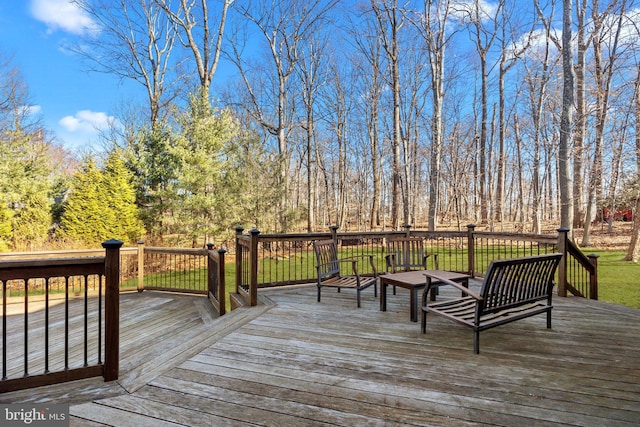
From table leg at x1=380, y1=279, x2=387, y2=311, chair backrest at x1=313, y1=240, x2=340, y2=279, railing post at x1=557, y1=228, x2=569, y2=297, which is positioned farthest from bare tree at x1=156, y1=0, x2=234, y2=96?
railing post at x1=557, y1=228, x2=569, y2=297

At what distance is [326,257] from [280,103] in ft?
40.7

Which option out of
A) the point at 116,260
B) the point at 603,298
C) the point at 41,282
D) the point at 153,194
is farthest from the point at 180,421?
the point at 153,194

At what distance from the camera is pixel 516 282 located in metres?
3.02

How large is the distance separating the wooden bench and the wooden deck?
0.90ft

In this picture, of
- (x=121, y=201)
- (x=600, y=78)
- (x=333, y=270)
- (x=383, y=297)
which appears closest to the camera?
(x=383, y=297)

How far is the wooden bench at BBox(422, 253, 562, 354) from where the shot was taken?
281cm

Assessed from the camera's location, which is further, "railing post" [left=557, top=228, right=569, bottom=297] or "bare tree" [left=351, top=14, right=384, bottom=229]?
"bare tree" [left=351, top=14, right=384, bottom=229]

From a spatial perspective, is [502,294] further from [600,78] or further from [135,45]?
[135,45]

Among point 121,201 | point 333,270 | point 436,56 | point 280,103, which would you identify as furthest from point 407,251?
point 280,103

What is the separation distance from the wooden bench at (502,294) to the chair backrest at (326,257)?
1.86m

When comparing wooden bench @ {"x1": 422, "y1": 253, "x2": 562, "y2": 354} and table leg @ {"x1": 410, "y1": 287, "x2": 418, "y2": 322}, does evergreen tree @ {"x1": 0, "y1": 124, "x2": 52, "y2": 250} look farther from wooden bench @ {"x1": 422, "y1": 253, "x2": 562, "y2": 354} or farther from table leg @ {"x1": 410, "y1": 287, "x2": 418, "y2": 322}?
wooden bench @ {"x1": 422, "y1": 253, "x2": 562, "y2": 354}

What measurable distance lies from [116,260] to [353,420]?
2.03 m

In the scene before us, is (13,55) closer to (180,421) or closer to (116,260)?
(116,260)

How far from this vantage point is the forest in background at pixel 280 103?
33.6 feet
